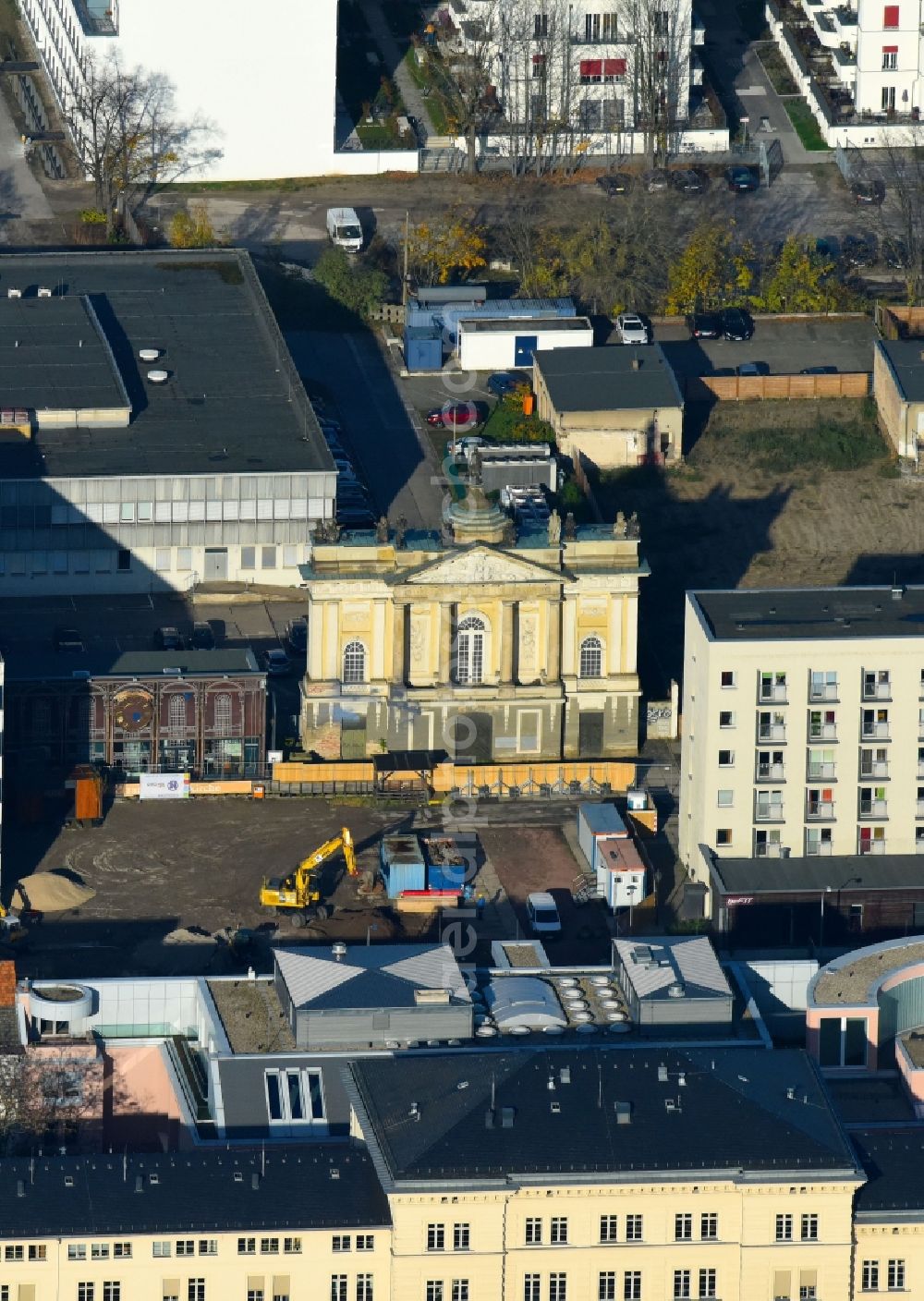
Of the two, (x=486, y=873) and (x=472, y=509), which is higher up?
(x=472, y=509)

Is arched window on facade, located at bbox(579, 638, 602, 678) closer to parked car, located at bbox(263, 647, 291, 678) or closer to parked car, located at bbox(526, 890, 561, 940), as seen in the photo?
parked car, located at bbox(263, 647, 291, 678)

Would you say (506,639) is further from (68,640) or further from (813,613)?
(68,640)

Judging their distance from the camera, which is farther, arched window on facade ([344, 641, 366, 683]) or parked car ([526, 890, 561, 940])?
arched window on facade ([344, 641, 366, 683])

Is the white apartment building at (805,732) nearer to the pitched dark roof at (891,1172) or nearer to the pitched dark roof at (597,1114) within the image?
the pitched dark roof at (597,1114)

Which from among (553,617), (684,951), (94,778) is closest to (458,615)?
(553,617)

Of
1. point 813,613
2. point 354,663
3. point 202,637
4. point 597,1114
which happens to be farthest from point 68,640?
point 597,1114

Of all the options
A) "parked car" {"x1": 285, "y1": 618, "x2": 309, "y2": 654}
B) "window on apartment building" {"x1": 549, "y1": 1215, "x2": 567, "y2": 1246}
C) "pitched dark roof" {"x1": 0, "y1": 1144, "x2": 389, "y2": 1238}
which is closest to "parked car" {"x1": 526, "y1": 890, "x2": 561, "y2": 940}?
"parked car" {"x1": 285, "y1": 618, "x2": 309, "y2": 654}

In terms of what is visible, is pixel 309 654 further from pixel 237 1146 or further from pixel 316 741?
pixel 237 1146
